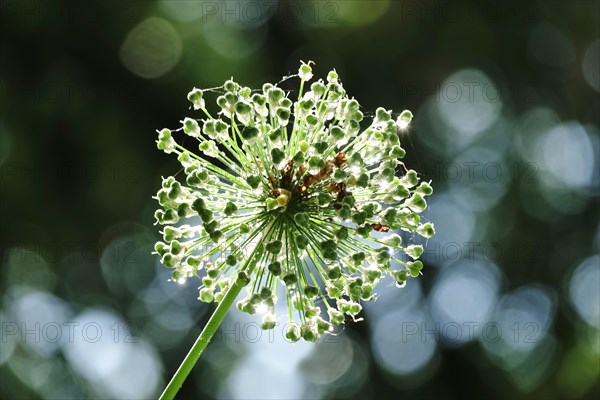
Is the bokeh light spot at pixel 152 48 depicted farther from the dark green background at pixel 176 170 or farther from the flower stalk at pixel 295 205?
the flower stalk at pixel 295 205

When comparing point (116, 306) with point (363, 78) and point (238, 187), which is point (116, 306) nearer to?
point (363, 78)

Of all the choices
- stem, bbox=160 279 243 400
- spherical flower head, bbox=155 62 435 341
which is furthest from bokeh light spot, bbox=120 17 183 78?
stem, bbox=160 279 243 400

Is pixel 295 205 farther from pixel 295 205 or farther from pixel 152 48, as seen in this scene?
pixel 152 48

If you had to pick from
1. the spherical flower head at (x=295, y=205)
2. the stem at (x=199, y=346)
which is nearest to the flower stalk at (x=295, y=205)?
the spherical flower head at (x=295, y=205)

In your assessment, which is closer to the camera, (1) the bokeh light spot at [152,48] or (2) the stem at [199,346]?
(2) the stem at [199,346]

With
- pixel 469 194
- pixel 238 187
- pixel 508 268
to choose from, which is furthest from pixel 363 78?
pixel 238 187

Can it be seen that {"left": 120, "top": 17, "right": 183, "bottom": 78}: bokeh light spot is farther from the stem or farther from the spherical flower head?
the stem
